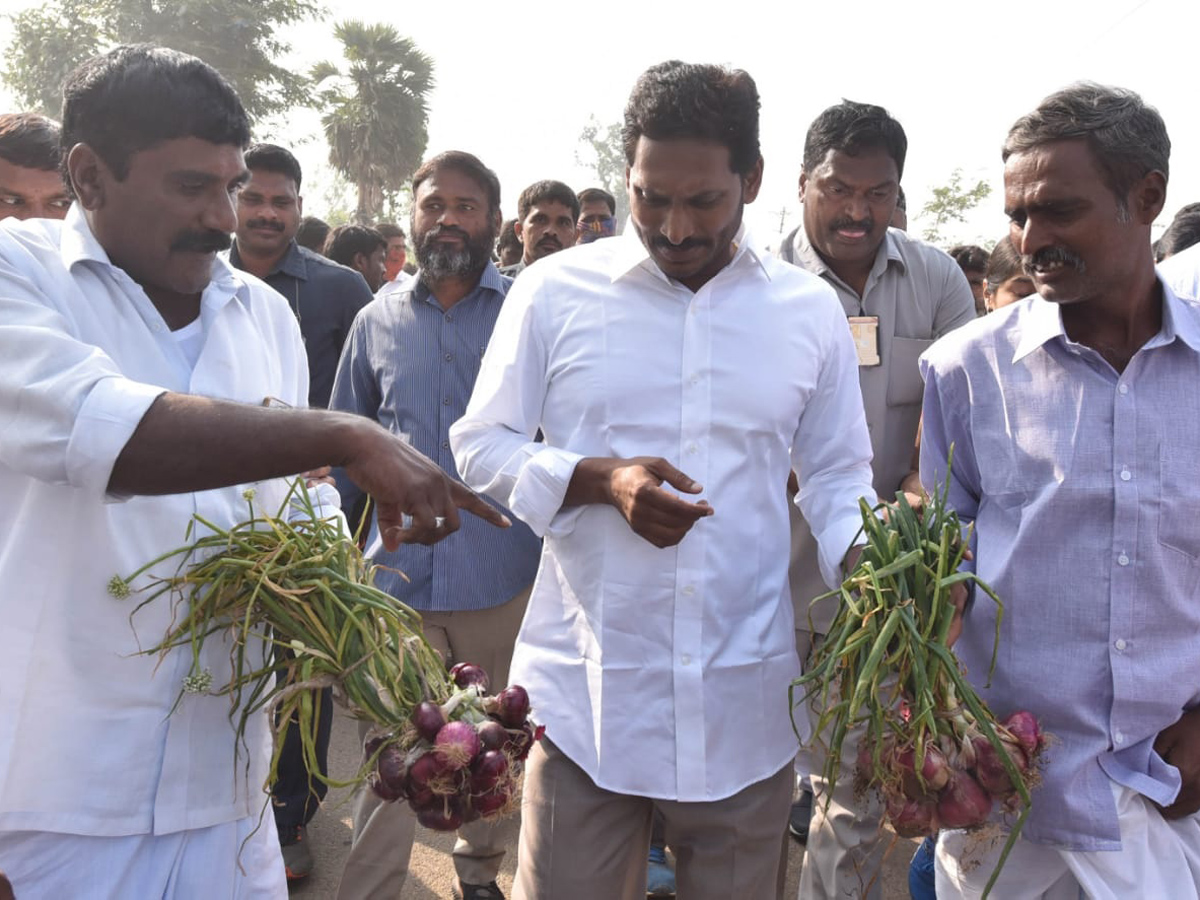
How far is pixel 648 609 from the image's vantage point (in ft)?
7.53

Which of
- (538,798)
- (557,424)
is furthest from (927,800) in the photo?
(557,424)

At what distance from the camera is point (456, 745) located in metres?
1.82

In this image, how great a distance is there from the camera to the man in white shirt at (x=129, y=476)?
165 centimetres

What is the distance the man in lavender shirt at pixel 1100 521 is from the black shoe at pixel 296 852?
8.71 feet

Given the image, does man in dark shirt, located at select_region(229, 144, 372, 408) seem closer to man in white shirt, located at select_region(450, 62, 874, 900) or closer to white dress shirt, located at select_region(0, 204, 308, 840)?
man in white shirt, located at select_region(450, 62, 874, 900)

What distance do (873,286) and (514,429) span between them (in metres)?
1.74

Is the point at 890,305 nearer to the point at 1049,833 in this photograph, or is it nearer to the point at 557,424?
the point at 557,424

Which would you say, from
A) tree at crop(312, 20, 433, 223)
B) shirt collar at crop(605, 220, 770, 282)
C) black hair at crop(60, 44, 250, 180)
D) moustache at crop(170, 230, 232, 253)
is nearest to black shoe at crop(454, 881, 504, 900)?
shirt collar at crop(605, 220, 770, 282)

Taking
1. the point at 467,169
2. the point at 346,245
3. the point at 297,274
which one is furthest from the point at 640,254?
the point at 346,245

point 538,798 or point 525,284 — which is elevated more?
point 525,284

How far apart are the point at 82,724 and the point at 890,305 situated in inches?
112

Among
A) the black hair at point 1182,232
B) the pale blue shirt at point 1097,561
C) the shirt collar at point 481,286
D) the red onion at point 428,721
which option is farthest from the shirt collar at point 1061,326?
the black hair at point 1182,232

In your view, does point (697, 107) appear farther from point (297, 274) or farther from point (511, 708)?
point (297, 274)

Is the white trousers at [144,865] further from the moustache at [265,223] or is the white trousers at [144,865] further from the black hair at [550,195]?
the black hair at [550,195]
